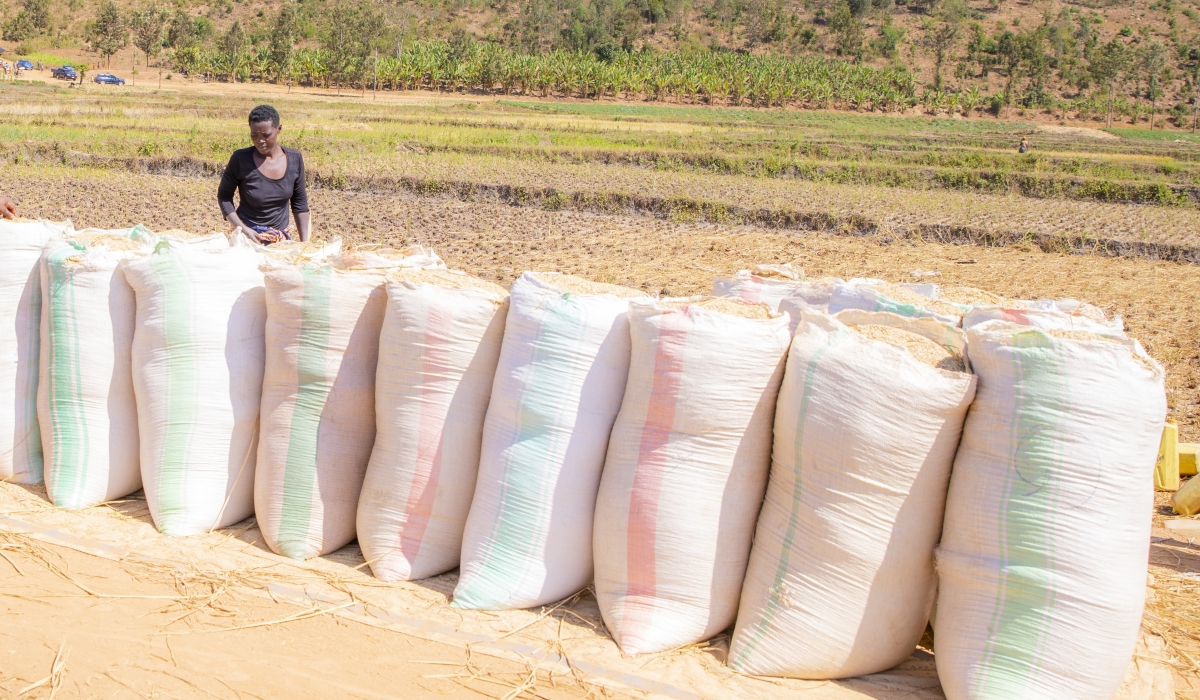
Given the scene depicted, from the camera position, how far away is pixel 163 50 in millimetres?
55688

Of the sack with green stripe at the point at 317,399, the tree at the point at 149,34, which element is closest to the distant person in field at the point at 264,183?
the sack with green stripe at the point at 317,399

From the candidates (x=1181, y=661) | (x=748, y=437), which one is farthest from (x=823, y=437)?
(x=1181, y=661)

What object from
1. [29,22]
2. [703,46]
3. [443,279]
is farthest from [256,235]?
[703,46]

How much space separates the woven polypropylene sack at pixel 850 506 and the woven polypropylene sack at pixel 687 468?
78 millimetres

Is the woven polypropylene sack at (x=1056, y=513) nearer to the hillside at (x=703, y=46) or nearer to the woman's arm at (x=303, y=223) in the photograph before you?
the woman's arm at (x=303, y=223)

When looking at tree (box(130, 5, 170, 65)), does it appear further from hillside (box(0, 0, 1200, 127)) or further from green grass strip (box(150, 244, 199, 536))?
green grass strip (box(150, 244, 199, 536))

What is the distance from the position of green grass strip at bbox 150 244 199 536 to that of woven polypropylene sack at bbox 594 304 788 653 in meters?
1.54

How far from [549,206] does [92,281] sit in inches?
428

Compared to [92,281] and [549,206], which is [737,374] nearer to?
[92,281]

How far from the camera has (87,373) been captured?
3293 mm

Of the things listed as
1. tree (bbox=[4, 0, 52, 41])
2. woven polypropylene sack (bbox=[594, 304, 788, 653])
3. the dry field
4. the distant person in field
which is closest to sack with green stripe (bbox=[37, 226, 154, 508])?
the dry field

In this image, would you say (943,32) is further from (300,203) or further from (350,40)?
(300,203)

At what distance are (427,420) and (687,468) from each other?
830mm

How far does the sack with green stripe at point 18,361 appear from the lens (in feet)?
11.6
